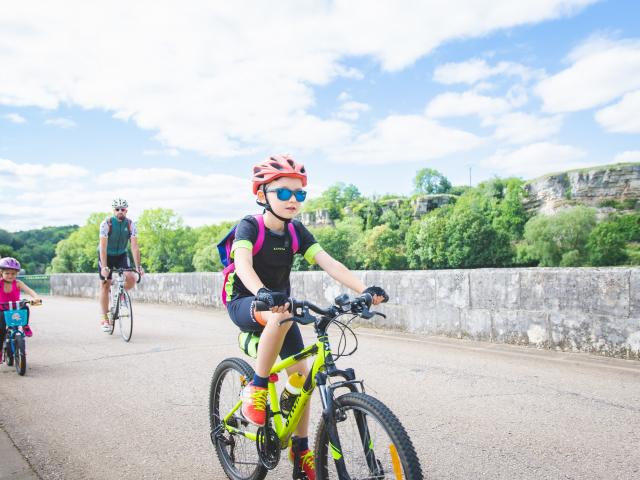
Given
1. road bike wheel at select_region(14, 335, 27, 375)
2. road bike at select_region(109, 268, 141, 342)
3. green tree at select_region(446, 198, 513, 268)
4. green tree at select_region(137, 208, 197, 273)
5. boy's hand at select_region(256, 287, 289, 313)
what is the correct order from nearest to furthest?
boy's hand at select_region(256, 287, 289, 313), road bike wheel at select_region(14, 335, 27, 375), road bike at select_region(109, 268, 141, 342), green tree at select_region(137, 208, 197, 273), green tree at select_region(446, 198, 513, 268)

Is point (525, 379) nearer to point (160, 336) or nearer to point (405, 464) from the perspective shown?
point (405, 464)

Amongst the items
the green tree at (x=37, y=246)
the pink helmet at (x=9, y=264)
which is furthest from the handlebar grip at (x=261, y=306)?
the green tree at (x=37, y=246)

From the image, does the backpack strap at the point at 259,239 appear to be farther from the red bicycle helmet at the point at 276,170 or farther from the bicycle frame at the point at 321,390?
the bicycle frame at the point at 321,390

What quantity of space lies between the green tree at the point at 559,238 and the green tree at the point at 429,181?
246 ft

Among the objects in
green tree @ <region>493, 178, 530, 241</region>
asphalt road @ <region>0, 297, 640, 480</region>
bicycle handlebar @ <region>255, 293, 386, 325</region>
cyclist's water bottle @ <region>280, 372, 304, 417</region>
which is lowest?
asphalt road @ <region>0, 297, 640, 480</region>

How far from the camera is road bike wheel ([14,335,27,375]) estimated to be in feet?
18.4

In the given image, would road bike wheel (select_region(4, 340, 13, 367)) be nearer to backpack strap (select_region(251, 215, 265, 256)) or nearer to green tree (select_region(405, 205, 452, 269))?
backpack strap (select_region(251, 215, 265, 256))

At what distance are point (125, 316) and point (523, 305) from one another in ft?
18.6

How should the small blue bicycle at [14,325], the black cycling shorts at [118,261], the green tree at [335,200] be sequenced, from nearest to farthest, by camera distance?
the small blue bicycle at [14,325] < the black cycling shorts at [118,261] < the green tree at [335,200]

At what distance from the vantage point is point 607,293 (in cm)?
575

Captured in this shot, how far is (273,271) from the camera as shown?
285 centimetres

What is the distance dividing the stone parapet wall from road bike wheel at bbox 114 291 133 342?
329cm

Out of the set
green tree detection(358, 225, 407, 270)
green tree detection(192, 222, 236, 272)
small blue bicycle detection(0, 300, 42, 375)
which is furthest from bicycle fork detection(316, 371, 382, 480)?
green tree detection(358, 225, 407, 270)

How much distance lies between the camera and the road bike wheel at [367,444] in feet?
6.36
